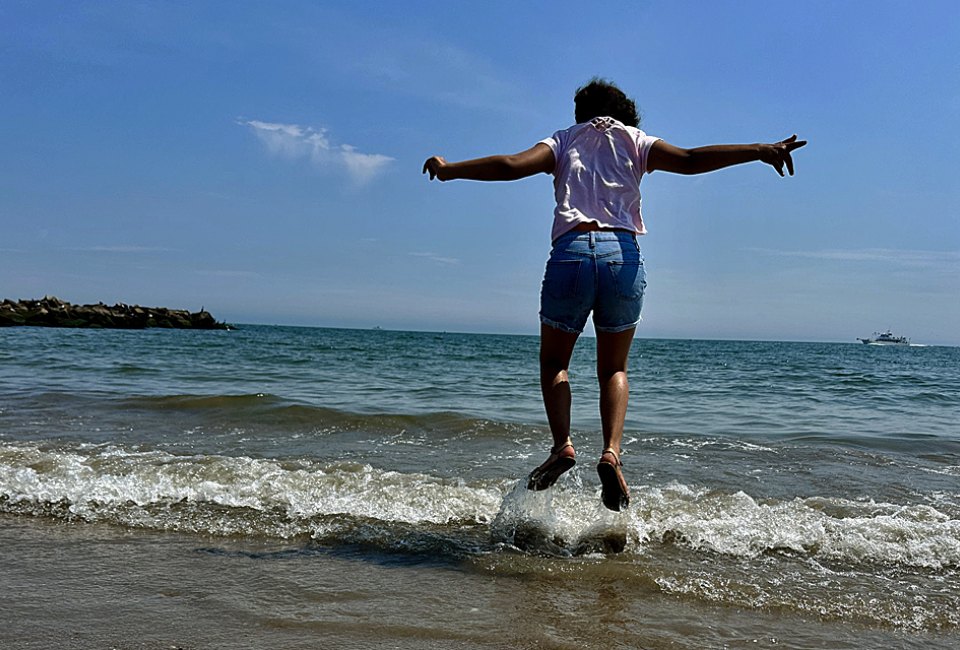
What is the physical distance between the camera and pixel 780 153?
3285mm

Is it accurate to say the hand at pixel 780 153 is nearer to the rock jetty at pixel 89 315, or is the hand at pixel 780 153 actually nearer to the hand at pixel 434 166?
the hand at pixel 434 166

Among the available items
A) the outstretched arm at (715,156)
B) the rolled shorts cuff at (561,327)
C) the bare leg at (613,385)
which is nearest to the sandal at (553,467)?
the bare leg at (613,385)

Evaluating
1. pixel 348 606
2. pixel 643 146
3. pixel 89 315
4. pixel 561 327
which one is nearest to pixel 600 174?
pixel 643 146

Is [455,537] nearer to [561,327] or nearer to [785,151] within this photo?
[561,327]

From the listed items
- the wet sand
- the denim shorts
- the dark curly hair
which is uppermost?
the dark curly hair

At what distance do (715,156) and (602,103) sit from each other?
26.4 inches

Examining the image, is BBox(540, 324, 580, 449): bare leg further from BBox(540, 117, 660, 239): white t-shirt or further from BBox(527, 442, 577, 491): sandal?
BBox(540, 117, 660, 239): white t-shirt

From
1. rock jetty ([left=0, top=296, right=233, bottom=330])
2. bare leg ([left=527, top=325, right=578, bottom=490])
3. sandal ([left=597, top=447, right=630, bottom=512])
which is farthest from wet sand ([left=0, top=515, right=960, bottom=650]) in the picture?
rock jetty ([left=0, top=296, right=233, bottom=330])

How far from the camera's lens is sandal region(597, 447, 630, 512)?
10.8 feet

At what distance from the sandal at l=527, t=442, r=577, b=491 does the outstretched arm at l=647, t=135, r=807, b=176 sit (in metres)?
1.38

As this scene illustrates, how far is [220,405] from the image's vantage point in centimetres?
934

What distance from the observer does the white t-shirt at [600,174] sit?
3.50 meters

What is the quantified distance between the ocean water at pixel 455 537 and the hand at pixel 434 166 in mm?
1723

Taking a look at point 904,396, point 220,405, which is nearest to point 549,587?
point 220,405
